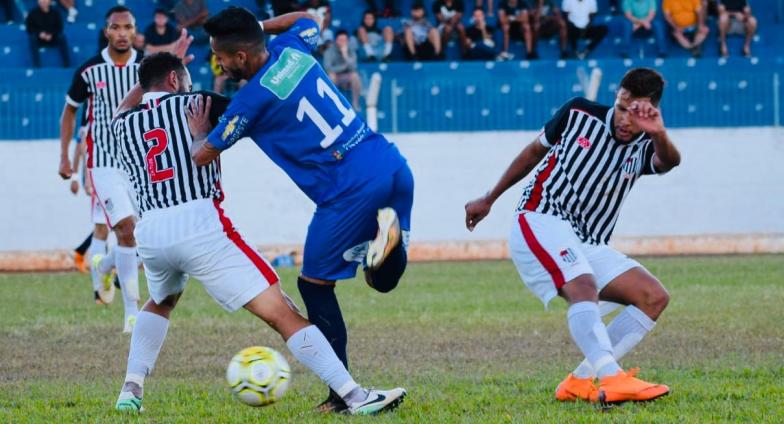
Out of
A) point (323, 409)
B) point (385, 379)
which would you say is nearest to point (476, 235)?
point (385, 379)

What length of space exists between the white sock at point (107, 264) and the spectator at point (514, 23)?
1163 centimetres

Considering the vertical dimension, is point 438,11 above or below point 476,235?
above

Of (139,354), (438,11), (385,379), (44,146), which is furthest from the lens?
→ (438,11)

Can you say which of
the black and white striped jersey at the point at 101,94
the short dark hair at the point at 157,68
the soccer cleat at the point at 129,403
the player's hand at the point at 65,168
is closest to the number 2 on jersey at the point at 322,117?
the short dark hair at the point at 157,68

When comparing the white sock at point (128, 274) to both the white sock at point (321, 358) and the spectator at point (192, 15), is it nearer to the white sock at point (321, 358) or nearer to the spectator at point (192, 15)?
the white sock at point (321, 358)

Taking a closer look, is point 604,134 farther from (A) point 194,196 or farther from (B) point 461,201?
(B) point 461,201

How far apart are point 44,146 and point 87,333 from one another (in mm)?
10225

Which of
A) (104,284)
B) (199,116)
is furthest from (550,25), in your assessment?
(199,116)

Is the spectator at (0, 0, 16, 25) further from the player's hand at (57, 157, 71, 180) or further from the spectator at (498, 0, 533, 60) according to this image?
the player's hand at (57, 157, 71, 180)

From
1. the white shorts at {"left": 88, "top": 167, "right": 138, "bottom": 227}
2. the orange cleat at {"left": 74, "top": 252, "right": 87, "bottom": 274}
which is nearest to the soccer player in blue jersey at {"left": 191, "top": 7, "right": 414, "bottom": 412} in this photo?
the white shorts at {"left": 88, "top": 167, "right": 138, "bottom": 227}

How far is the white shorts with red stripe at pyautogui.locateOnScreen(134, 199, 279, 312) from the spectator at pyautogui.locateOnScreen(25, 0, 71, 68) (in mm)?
16136

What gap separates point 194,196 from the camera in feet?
21.8

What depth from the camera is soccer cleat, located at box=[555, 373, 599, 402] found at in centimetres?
687

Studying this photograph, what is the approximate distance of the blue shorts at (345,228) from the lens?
6.69m
